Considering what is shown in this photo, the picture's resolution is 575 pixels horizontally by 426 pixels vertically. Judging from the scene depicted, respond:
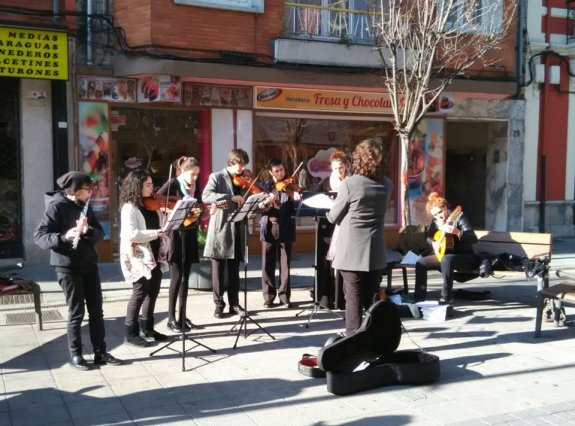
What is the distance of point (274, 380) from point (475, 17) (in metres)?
8.01

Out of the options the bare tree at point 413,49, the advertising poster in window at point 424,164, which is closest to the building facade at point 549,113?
the advertising poster in window at point 424,164

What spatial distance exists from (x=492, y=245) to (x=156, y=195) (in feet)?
15.0

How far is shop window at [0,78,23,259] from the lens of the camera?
1065 centimetres

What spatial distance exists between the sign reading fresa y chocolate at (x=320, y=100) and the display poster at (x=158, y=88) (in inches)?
63.9

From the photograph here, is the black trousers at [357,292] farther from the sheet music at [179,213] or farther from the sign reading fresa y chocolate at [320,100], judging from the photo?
the sign reading fresa y chocolate at [320,100]

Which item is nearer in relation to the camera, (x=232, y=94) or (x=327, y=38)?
(x=232, y=94)

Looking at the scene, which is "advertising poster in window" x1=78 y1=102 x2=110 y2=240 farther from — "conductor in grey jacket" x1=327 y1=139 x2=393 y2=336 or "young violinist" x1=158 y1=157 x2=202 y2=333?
"conductor in grey jacket" x1=327 y1=139 x2=393 y2=336

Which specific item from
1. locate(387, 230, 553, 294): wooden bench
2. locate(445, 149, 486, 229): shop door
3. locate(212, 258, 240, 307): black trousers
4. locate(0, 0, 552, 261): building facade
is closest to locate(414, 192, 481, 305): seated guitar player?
locate(387, 230, 553, 294): wooden bench

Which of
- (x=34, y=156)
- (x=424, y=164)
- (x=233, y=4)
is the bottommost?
(x=424, y=164)

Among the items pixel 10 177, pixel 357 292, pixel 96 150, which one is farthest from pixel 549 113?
pixel 10 177

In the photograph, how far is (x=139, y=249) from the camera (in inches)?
235

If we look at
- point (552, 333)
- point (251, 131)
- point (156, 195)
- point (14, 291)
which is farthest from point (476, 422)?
point (251, 131)

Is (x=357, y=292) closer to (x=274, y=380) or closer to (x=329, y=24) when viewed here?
(x=274, y=380)

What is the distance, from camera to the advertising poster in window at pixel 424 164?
1394 centimetres
